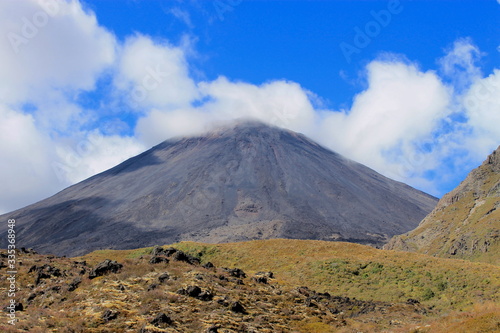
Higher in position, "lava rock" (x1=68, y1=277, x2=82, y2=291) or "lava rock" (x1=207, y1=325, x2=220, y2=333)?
"lava rock" (x1=68, y1=277, x2=82, y2=291)

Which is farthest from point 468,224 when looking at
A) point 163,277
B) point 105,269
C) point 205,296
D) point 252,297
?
point 105,269

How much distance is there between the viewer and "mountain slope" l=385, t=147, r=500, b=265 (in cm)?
6366

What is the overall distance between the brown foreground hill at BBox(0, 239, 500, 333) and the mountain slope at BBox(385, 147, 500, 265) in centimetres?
2642

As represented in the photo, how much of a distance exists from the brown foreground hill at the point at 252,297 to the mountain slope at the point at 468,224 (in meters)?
26.4

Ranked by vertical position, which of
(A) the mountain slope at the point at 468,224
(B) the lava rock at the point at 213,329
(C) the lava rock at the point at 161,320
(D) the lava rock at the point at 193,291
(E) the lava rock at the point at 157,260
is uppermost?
(A) the mountain slope at the point at 468,224

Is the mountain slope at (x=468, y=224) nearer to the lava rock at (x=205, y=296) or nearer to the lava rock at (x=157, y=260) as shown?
the lava rock at (x=157, y=260)

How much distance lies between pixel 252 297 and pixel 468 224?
62.0 metres

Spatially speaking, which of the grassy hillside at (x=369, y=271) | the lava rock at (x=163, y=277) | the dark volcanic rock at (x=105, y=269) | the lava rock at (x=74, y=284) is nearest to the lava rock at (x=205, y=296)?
the lava rock at (x=163, y=277)

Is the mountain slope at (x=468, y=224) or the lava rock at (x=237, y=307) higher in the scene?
the mountain slope at (x=468, y=224)

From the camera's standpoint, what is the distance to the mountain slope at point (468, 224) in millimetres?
63656

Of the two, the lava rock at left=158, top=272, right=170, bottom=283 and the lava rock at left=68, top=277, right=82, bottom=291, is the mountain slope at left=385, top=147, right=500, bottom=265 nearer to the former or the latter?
the lava rock at left=158, top=272, right=170, bottom=283

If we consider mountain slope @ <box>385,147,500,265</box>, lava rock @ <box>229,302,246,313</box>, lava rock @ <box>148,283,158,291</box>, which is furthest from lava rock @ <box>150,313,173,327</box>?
mountain slope @ <box>385,147,500,265</box>

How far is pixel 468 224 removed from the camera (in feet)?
246

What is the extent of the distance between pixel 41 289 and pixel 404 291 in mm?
27650
